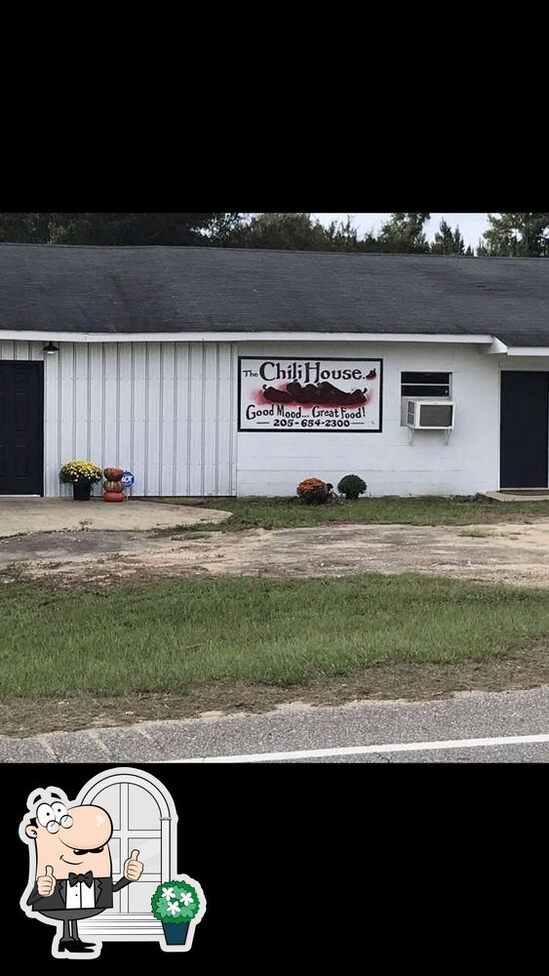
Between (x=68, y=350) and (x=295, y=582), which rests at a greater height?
(x=68, y=350)

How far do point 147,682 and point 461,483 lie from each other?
1434 cm

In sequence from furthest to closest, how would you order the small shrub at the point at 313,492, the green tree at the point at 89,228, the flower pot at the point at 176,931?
the green tree at the point at 89,228 → the small shrub at the point at 313,492 → the flower pot at the point at 176,931

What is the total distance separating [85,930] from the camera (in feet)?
13.1

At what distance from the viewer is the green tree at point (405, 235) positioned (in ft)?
179

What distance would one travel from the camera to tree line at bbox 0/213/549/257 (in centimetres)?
4669

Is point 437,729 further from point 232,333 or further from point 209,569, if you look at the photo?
point 232,333

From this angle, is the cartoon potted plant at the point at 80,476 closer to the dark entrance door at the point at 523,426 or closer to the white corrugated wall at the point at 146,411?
the white corrugated wall at the point at 146,411

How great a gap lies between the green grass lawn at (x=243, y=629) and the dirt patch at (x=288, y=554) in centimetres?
79

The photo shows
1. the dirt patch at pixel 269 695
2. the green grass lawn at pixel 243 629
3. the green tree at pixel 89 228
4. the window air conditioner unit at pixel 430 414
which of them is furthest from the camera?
the green tree at pixel 89 228

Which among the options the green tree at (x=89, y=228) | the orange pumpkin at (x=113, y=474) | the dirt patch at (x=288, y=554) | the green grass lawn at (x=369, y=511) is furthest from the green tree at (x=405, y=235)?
the dirt patch at (x=288, y=554)

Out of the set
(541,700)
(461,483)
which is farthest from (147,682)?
(461,483)

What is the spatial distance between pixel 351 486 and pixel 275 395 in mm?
1938

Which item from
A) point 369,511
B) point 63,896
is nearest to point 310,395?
point 369,511
